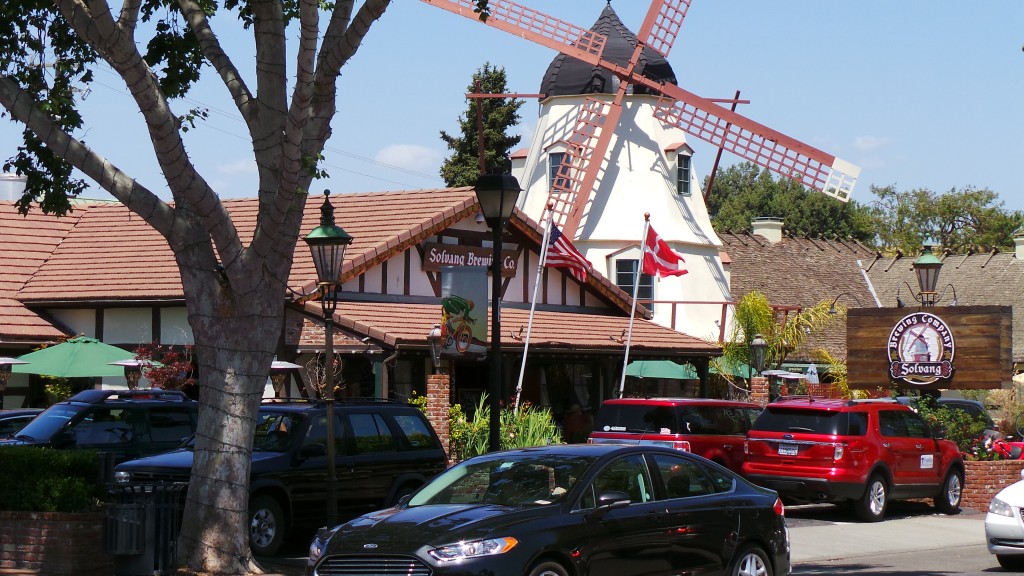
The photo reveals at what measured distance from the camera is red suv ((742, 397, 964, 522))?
2077 centimetres

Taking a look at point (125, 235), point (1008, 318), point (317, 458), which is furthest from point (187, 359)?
point (1008, 318)

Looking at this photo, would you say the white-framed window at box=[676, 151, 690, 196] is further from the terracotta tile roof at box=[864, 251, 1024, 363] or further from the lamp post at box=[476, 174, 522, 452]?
the lamp post at box=[476, 174, 522, 452]

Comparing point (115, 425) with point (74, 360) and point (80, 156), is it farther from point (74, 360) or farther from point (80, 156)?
point (80, 156)

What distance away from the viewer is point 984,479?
24.3 m

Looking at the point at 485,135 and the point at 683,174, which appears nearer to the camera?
the point at 683,174

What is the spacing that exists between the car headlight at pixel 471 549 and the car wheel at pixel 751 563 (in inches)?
106

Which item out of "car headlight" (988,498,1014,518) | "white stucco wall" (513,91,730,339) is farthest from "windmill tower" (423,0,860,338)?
"car headlight" (988,498,1014,518)

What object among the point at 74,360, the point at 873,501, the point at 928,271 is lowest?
the point at 873,501

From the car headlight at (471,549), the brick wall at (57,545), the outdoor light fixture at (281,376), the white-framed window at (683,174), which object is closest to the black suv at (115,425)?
the brick wall at (57,545)

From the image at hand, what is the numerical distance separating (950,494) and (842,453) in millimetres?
3466

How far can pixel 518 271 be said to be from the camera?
1235 inches

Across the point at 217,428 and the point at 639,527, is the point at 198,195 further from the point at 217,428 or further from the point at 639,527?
the point at 639,527

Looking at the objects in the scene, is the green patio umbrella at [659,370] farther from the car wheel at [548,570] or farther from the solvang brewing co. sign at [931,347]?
the car wheel at [548,570]

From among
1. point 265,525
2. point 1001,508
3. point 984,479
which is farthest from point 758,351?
point 265,525
